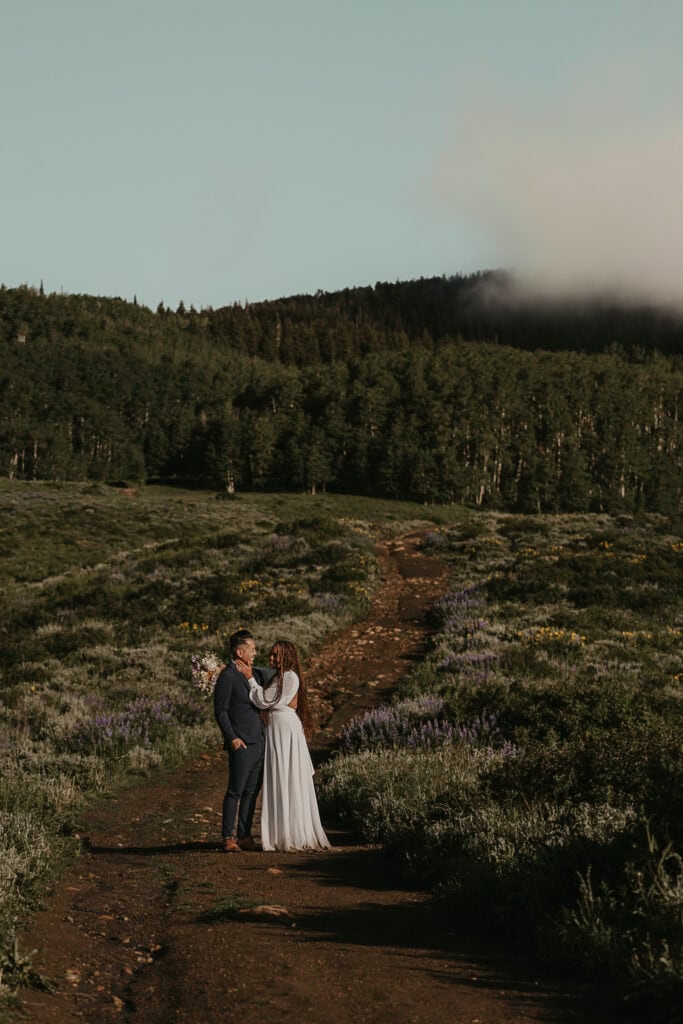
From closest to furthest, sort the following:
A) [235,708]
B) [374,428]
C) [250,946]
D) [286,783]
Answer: [250,946], [286,783], [235,708], [374,428]

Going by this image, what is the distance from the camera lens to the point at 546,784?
30.6 ft

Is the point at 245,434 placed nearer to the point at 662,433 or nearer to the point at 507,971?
the point at 662,433

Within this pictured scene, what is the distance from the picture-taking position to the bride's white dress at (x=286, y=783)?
32.1 feet

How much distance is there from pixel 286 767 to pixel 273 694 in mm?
776

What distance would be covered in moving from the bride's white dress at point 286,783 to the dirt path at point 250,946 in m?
0.23

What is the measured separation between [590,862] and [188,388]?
163 metres

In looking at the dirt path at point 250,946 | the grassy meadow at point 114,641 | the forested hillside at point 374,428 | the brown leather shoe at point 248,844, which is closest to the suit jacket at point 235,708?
the brown leather shoe at point 248,844

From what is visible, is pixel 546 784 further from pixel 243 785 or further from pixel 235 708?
pixel 235 708

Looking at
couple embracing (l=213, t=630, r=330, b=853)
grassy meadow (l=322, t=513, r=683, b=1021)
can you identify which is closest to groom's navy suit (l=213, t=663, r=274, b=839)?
couple embracing (l=213, t=630, r=330, b=853)

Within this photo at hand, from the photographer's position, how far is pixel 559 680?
648 inches

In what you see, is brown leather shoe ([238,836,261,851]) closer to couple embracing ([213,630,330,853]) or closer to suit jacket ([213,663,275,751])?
couple embracing ([213,630,330,853])

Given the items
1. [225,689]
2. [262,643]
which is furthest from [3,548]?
[225,689]

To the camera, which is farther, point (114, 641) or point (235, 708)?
point (114, 641)

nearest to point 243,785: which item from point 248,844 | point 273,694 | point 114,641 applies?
point 248,844
